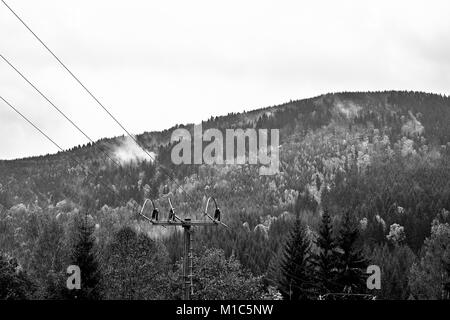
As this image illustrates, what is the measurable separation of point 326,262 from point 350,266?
2.22m

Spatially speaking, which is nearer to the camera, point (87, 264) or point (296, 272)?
point (87, 264)

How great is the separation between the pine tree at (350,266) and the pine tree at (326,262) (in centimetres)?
57

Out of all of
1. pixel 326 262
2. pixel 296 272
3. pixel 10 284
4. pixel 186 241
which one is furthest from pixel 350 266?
pixel 186 241

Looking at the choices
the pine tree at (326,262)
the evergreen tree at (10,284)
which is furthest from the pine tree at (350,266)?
the evergreen tree at (10,284)

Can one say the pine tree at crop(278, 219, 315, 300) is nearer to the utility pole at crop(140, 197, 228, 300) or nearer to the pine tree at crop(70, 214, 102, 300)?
the pine tree at crop(70, 214, 102, 300)

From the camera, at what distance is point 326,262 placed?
5872cm

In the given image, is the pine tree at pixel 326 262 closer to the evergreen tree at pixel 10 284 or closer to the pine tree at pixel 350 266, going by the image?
the pine tree at pixel 350 266

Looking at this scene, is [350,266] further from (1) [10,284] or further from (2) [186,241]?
(2) [186,241]

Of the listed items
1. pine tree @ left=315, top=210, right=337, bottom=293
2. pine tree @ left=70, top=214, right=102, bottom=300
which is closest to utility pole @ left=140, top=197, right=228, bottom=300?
pine tree @ left=70, top=214, right=102, bottom=300

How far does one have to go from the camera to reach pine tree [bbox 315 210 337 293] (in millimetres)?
57688

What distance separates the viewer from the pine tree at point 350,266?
56906 millimetres
